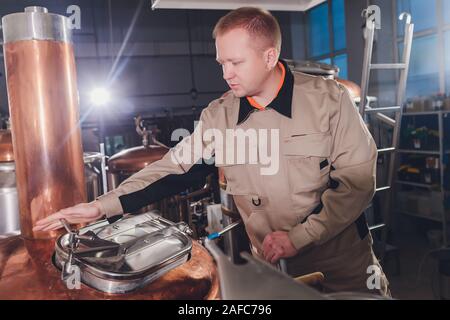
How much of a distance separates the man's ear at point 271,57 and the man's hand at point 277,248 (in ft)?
2.04

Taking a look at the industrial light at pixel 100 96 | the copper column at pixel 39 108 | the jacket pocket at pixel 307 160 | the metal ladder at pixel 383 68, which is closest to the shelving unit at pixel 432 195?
the metal ladder at pixel 383 68

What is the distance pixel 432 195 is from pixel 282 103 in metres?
4.60

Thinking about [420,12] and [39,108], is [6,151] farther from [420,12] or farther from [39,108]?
[420,12]

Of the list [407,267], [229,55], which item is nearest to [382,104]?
[407,267]

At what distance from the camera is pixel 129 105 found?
9.67 metres

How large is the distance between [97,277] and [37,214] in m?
0.63

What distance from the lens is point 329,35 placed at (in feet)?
29.1

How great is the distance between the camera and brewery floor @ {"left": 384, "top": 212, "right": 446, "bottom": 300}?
367cm

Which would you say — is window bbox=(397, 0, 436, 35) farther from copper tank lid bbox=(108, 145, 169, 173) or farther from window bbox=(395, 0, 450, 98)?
copper tank lid bbox=(108, 145, 169, 173)

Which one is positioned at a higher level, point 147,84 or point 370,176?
point 147,84

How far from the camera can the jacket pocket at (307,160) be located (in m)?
1.43

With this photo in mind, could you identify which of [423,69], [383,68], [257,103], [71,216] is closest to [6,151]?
[71,216]
